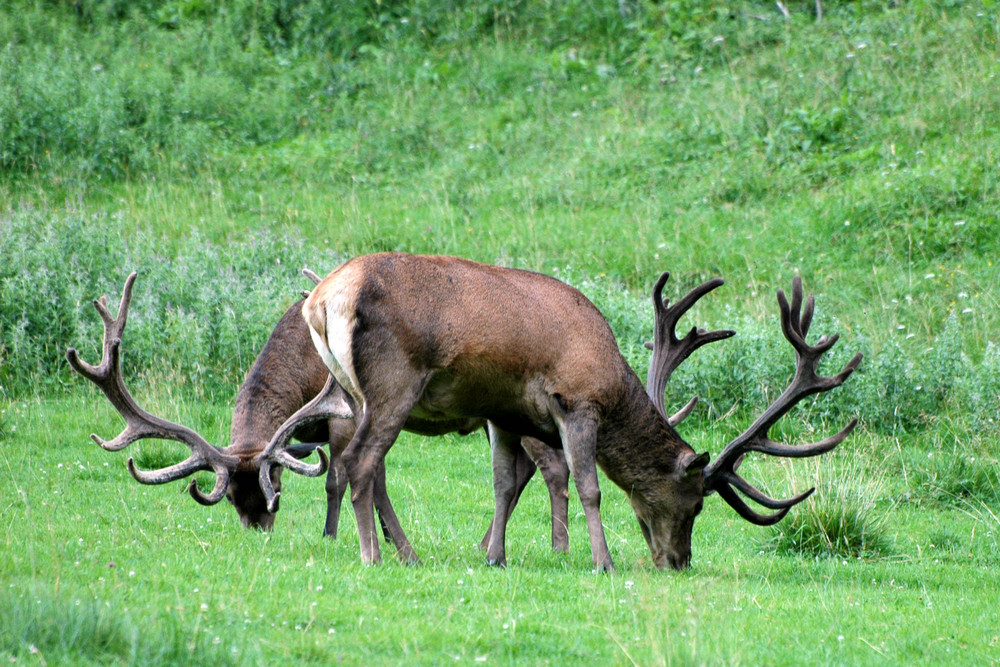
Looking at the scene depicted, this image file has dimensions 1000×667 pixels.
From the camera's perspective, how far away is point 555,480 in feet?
28.0

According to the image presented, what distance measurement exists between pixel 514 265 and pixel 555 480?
7.03 metres

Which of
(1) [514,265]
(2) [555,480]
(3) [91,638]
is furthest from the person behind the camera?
(1) [514,265]

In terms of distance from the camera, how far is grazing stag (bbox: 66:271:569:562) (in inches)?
307

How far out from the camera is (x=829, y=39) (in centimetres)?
2034

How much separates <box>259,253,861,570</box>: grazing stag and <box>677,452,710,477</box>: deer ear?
0.03 ft

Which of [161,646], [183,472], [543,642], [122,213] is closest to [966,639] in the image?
[543,642]

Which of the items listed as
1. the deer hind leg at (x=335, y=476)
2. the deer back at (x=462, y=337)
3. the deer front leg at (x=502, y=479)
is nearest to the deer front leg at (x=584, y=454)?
the deer back at (x=462, y=337)

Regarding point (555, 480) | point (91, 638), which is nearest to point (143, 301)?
point (555, 480)

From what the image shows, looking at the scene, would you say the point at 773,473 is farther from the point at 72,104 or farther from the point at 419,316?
the point at 72,104

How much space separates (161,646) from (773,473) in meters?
6.16

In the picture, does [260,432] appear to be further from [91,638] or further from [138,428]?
[91,638]

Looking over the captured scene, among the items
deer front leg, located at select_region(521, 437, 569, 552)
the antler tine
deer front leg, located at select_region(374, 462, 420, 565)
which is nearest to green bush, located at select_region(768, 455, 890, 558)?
deer front leg, located at select_region(521, 437, 569, 552)

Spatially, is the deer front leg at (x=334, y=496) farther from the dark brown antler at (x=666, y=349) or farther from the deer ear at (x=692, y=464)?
the deer ear at (x=692, y=464)

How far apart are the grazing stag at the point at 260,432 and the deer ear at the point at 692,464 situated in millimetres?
1023
